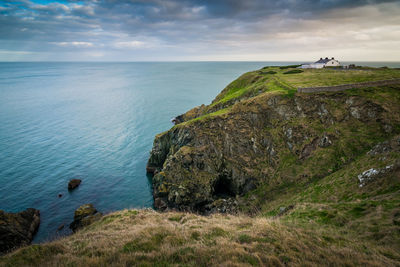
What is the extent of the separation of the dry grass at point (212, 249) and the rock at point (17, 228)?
17803mm

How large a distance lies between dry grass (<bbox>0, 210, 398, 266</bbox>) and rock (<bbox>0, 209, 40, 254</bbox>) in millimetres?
17803

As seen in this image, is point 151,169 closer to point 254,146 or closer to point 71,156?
point 71,156

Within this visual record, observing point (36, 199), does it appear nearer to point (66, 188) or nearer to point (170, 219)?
point (66, 188)

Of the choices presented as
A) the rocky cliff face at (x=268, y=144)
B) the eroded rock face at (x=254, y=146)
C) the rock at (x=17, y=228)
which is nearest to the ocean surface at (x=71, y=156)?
the rock at (x=17, y=228)

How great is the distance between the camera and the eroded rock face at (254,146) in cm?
3234

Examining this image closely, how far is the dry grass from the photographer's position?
8.80 meters

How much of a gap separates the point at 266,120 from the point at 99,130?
184ft

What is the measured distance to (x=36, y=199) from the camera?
33.7 metres

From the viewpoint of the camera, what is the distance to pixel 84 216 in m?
29.8

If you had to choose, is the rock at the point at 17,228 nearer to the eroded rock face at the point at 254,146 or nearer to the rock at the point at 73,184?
the rock at the point at 73,184

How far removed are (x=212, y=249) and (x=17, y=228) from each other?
3037 centimetres

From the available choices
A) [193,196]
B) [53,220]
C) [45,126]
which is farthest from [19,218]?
[45,126]

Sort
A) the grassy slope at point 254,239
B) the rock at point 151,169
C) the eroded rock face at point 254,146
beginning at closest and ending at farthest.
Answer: the grassy slope at point 254,239
the eroded rock face at point 254,146
the rock at point 151,169

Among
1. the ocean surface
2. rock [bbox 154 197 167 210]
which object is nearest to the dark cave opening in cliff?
rock [bbox 154 197 167 210]
